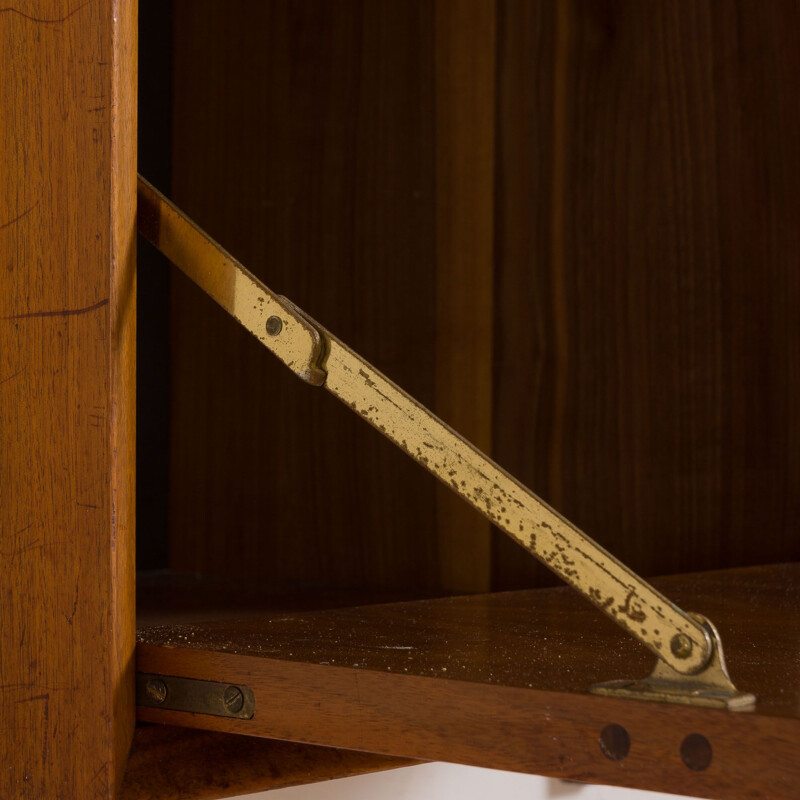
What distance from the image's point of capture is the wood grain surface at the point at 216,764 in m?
0.75

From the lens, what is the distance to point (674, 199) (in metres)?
1.42

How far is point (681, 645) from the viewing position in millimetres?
580

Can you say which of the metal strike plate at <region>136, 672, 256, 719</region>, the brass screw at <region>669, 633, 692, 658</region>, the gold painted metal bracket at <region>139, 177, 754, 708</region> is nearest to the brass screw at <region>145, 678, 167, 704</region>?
the metal strike plate at <region>136, 672, 256, 719</region>

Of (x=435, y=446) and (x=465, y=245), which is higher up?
(x=465, y=245)

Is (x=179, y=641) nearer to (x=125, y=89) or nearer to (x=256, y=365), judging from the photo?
(x=125, y=89)

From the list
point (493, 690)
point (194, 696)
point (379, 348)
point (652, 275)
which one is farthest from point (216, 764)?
point (652, 275)

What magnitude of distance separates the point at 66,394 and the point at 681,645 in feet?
1.20

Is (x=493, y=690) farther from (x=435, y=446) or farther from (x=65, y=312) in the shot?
(x=65, y=312)

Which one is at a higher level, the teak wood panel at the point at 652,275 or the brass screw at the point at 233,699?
the teak wood panel at the point at 652,275

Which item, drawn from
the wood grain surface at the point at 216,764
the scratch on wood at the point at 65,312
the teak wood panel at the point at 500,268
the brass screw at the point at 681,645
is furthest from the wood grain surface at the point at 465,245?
the brass screw at the point at 681,645

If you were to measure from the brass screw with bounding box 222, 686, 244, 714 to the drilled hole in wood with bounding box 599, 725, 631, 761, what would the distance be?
0.23m

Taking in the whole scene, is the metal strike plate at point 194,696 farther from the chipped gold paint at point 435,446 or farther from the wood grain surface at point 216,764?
the chipped gold paint at point 435,446

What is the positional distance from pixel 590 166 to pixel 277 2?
36cm

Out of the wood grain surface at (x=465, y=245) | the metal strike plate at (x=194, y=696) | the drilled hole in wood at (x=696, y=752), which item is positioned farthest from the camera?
the wood grain surface at (x=465, y=245)
